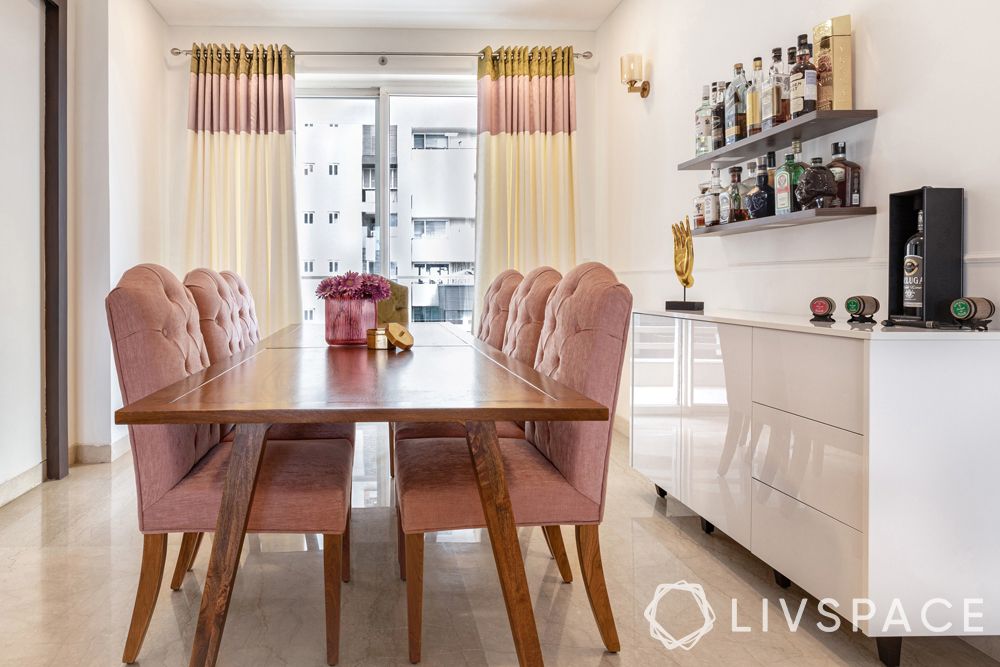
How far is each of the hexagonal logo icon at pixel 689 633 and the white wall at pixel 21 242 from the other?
2.70 meters

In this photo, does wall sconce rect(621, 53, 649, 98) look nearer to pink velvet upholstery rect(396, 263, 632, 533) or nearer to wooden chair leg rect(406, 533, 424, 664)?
pink velvet upholstery rect(396, 263, 632, 533)

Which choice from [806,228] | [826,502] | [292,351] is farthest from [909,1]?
[292,351]

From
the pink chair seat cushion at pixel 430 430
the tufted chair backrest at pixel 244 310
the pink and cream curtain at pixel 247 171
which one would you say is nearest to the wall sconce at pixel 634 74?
the pink and cream curtain at pixel 247 171

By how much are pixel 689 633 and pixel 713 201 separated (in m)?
1.83

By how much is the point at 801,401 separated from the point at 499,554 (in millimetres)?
960

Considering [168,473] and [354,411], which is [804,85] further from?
[168,473]

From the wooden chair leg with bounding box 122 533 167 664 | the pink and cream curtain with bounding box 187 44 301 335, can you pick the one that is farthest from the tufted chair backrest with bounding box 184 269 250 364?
the pink and cream curtain with bounding box 187 44 301 335

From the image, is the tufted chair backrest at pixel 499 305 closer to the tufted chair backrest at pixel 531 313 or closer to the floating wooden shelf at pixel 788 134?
the tufted chair backrest at pixel 531 313

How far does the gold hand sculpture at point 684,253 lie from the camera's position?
3.12 meters

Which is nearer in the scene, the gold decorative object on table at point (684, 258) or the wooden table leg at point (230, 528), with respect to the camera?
the wooden table leg at point (230, 528)

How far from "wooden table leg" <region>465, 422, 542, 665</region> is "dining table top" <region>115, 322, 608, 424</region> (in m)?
0.10

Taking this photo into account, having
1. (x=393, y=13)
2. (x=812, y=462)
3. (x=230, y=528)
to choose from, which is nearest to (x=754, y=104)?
(x=812, y=462)

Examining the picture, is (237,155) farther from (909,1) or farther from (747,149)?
(909,1)

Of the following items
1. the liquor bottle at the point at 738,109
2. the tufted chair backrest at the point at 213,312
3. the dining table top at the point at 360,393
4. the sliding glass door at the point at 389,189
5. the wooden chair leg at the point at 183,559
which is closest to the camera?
the dining table top at the point at 360,393
